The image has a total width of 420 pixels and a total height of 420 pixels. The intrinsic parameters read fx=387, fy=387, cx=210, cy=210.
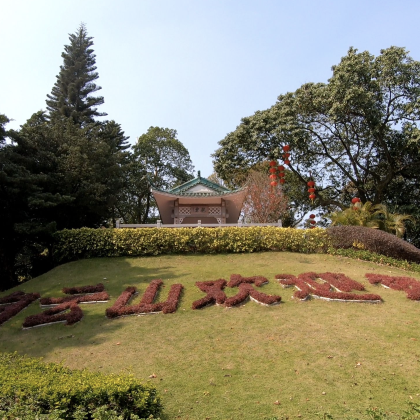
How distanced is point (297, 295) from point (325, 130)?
593 inches

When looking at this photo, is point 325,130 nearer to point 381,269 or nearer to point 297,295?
point 381,269

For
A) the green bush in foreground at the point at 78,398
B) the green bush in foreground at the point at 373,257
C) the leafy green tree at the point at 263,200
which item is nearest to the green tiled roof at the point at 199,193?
the leafy green tree at the point at 263,200

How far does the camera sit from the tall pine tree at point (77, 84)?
84.5 ft

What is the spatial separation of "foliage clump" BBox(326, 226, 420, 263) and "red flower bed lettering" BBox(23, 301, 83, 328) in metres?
9.50

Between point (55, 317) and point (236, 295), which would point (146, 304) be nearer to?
point (55, 317)

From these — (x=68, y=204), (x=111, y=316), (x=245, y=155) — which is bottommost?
(x=111, y=316)

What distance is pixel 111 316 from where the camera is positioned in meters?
8.55

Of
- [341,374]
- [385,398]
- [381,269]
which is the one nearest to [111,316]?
[341,374]

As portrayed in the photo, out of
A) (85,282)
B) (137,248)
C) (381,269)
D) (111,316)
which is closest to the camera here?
(111,316)

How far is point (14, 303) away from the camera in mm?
10070

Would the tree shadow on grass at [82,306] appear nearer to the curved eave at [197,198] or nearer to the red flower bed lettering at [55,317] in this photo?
the red flower bed lettering at [55,317]

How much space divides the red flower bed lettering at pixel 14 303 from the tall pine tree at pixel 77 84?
16984mm

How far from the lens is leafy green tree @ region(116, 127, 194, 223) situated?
28009 mm

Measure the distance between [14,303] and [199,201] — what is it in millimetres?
9272
